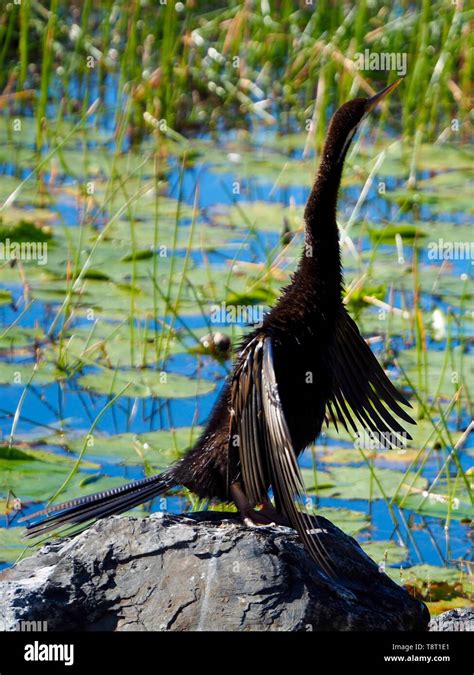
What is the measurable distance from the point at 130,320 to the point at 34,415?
2.52 feet

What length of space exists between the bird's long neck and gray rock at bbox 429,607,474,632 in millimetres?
1131

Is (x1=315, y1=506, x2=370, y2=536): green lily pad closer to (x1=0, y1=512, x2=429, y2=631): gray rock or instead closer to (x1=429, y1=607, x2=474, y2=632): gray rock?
(x1=429, y1=607, x2=474, y2=632): gray rock

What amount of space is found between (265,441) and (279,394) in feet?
0.60

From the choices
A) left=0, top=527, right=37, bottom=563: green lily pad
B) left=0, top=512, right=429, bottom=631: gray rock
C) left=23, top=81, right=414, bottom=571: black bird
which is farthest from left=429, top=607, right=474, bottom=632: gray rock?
left=0, top=527, right=37, bottom=563: green lily pad

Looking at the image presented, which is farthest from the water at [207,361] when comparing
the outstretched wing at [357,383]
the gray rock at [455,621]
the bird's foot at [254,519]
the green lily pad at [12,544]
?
the bird's foot at [254,519]

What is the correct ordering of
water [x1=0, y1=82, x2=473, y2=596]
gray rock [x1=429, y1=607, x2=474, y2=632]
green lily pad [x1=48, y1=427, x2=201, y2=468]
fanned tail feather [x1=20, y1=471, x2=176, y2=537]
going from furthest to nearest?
green lily pad [x1=48, y1=427, x2=201, y2=468] → water [x1=0, y1=82, x2=473, y2=596] → fanned tail feather [x1=20, y1=471, x2=176, y2=537] → gray rock [x1=429, y1=607, x2=474, y2=632]

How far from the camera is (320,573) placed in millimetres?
3963

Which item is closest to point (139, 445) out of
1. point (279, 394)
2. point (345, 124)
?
point (279, 394)

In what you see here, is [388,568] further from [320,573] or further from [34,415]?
[34,415]

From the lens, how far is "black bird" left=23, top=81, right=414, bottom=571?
4.18 meters

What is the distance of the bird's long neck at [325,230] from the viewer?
4492mm

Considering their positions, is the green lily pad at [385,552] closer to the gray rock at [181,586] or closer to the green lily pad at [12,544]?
the gray rock at [181,586]

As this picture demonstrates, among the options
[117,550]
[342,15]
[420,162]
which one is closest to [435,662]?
[117,550]

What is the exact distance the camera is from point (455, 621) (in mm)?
4172
